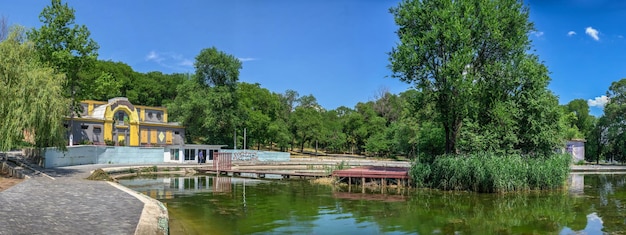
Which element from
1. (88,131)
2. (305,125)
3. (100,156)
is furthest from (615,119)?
(88,131)

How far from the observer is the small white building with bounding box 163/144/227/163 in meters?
54.2

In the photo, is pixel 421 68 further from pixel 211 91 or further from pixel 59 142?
pixel 211 91

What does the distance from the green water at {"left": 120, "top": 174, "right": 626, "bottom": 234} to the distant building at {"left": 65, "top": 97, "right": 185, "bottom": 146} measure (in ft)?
100

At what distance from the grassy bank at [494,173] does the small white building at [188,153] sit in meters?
31.5

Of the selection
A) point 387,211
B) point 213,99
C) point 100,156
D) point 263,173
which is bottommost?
point 263,173

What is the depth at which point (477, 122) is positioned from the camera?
30.8 metres

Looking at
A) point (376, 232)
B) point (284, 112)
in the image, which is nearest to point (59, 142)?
point (376, 232)

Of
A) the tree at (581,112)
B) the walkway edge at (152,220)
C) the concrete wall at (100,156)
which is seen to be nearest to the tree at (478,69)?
the walkway edge at (152,220)

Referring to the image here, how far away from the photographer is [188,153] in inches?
2199

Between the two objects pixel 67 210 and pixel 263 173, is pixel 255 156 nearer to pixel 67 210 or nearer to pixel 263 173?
pixel 263 173

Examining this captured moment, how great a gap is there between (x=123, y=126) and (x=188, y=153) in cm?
1133

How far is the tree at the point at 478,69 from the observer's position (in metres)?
29.8

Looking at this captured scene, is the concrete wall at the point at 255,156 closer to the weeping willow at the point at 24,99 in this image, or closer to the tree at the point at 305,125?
the tree at the point at 305,125

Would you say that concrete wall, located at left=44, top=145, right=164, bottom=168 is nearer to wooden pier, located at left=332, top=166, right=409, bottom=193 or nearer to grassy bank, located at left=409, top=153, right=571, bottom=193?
wooden pier, located at left=332, top=166, right=409, bottom=193
